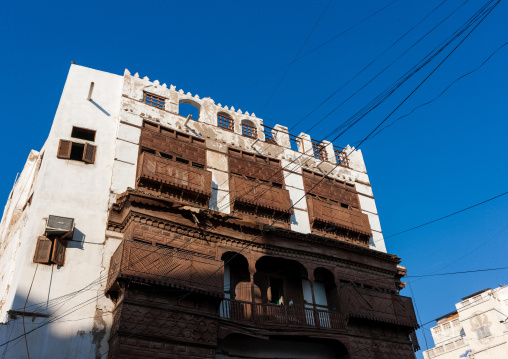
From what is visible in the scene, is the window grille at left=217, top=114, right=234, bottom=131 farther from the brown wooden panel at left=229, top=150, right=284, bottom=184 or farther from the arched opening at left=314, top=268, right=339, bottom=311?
the arched opening at left=314, top=268, right=339, bottom=311

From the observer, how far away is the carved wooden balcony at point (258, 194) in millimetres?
19078

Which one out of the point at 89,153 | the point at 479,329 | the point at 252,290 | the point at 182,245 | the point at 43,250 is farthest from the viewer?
the point at 479,329

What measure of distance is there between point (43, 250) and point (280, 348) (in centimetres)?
901

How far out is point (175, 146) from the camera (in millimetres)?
19250

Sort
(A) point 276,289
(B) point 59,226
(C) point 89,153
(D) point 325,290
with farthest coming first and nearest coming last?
(D) point 325,290 → (A) point 276,289 → (C) point 89,153 → (B) point 59,226

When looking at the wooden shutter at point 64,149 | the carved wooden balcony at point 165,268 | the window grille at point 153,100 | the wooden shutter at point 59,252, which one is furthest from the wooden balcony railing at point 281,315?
the window grille at point 153,100

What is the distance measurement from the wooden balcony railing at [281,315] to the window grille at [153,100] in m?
9.35

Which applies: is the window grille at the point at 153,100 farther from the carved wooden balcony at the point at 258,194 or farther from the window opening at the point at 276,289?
the window opening at the point at 276,289

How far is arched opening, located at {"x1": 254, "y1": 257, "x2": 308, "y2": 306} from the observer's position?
18391 mm

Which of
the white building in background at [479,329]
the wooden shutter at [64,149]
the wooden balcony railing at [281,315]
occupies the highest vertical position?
the wooden shutter at [64,149]

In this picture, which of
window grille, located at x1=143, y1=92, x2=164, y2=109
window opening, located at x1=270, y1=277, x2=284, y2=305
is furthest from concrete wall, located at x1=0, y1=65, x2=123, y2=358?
window opening, located at x1=270, y1=277, x2=284, y2=305

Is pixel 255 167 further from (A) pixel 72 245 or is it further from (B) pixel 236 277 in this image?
(A) pixel 72 245

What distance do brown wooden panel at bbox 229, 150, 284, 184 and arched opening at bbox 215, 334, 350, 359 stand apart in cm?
719

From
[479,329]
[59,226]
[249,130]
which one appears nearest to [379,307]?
[249,130]
